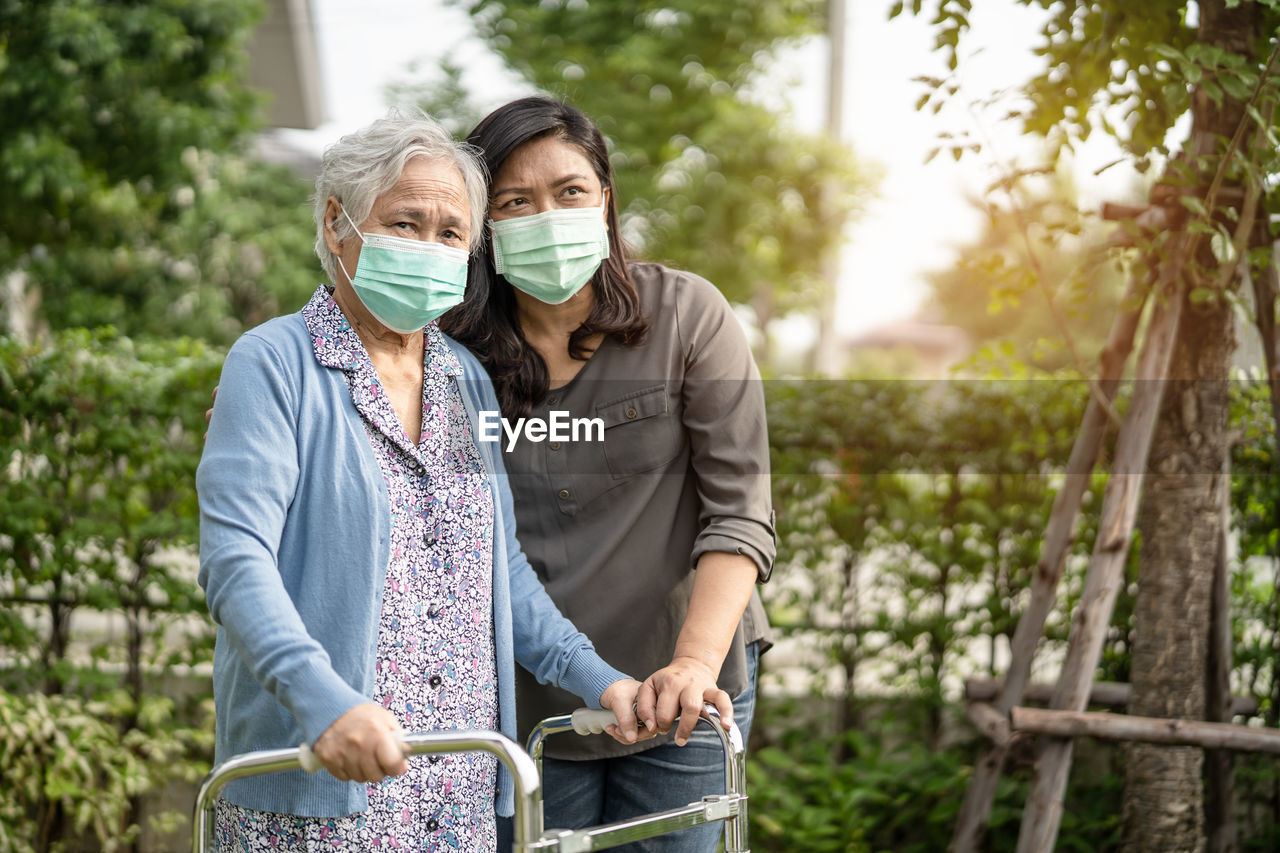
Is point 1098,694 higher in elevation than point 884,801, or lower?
higher

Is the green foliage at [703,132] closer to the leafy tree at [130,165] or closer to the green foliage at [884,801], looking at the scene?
the leafy tree at [130,165]

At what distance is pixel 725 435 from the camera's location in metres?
2.15

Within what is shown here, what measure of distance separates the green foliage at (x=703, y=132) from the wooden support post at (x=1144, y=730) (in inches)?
577

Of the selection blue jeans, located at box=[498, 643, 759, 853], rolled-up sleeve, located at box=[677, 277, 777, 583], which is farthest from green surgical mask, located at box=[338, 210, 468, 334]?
blue jeans, located at box=[498, 643, 759, 853]

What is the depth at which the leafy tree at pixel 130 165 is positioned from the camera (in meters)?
9.30

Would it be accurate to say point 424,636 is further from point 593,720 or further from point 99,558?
point 99,558

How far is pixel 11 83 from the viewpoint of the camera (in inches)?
359

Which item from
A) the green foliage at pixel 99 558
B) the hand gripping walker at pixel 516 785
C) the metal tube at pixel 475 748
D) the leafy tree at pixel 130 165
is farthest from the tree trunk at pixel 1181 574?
the leafy tree at pixel 130 165

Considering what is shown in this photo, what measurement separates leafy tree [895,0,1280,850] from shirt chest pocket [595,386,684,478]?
156cm

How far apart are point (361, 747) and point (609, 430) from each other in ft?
2.97

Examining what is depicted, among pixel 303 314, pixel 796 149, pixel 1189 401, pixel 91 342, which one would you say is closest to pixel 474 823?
pixel 303 314

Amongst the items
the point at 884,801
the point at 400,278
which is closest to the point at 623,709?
the point at 400,278

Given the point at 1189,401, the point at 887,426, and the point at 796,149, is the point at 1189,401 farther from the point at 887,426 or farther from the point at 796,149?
the point at 796,149

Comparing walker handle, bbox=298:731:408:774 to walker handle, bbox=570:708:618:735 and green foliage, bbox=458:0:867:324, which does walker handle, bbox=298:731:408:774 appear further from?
green foliage, bbox=458:0:867:324
